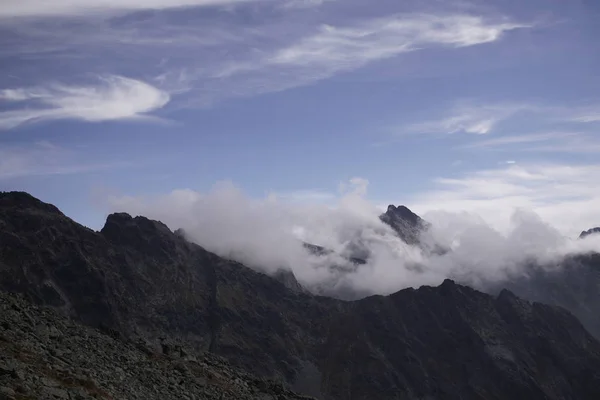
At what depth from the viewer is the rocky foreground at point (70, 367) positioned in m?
62.3

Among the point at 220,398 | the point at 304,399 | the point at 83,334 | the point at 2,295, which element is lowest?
the point at 304,399

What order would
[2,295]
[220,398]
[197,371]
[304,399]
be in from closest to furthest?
[2,295] → [220,398] → [197,371] → [304,399]

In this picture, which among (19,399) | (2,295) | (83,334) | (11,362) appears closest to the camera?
(19,399)

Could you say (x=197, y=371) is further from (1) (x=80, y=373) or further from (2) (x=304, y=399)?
(1) (x=80, y=373)

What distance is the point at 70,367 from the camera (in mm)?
75375

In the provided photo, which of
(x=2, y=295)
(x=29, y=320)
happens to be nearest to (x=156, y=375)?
(x=29, y=320)

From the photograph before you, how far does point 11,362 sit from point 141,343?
3357 inches

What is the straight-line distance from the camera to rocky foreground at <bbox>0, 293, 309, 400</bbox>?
6231 centimetres

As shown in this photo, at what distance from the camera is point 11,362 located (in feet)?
211

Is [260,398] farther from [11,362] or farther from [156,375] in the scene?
[11,362]

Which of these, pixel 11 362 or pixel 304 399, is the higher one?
pixel 11 362

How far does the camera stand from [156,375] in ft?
326

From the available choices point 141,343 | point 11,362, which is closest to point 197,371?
point 141,343

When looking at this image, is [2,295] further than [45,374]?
Yes
